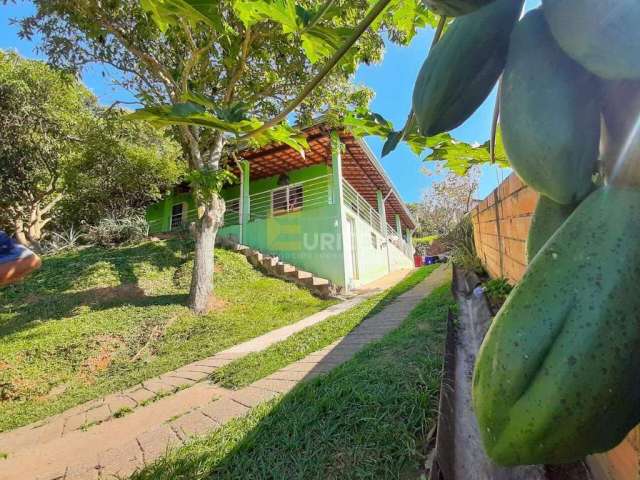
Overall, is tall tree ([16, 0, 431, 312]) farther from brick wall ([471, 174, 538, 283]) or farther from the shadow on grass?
Answer: brick wall ([471, 174, 538, 283])

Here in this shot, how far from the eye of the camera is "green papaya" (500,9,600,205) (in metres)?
0.28

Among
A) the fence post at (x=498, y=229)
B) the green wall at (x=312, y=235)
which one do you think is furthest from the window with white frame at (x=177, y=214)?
the fence post at (x=498, y=229)

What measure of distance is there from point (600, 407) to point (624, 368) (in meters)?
0.03

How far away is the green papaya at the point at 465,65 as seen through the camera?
0.34m

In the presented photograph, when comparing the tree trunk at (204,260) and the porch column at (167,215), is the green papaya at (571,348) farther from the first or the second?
the porch column at (167,215)

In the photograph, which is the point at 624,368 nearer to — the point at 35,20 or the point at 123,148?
the point at 35,20

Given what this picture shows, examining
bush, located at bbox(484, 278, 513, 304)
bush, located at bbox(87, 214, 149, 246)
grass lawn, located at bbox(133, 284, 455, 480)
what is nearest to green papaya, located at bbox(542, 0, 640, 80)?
grass lawn, located at bbox(133, 284, 455, 480)

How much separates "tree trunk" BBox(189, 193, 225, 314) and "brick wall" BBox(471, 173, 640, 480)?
5486mm

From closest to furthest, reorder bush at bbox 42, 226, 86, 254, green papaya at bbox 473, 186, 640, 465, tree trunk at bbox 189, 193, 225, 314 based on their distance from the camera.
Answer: green papaya at bbox 473, 186, 640, 465
tree trunk at bbox 189, 193, 225, 314
bush at bbox 42, 226, 86, 254

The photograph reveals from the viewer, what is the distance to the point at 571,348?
0.23 m

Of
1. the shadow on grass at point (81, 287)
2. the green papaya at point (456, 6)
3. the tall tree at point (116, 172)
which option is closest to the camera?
the green papaya at point (456, 6)

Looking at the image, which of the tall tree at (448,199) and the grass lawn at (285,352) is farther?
the tall tree at (448,199)

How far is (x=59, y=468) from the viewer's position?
Result: 7.49 ft

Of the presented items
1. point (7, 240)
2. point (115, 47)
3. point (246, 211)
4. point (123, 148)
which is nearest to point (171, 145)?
point (123, 148)
